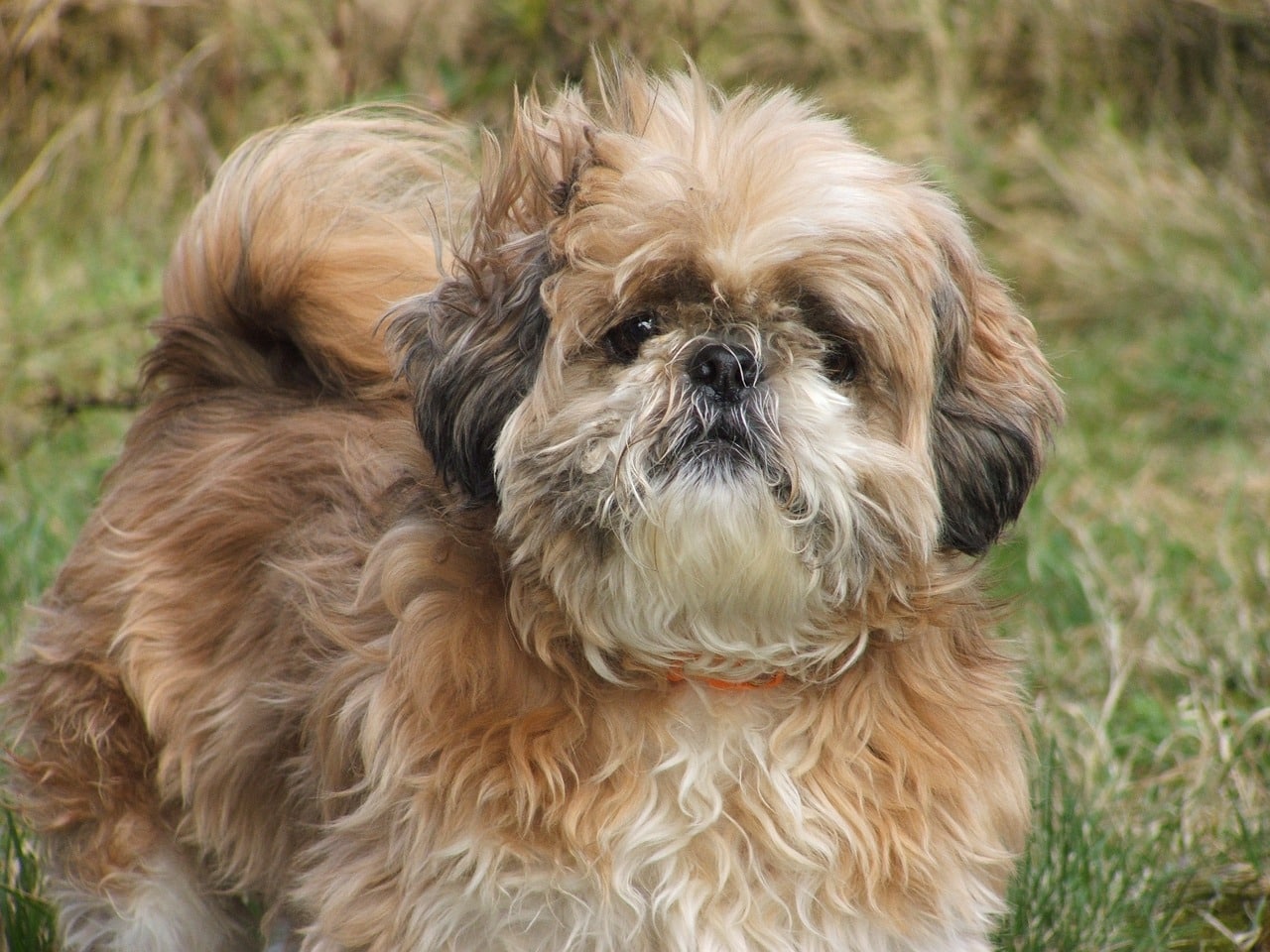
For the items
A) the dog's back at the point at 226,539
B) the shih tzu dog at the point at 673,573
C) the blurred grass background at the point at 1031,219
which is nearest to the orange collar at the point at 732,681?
the shih tzu dog at the point at 673,573

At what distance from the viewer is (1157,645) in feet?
14.1

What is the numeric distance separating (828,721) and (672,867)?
1.05 feet

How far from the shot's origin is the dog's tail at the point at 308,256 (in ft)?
10.2

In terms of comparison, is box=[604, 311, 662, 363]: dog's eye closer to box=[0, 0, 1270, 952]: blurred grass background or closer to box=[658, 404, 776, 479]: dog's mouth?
box=[658, 404, 776, 479]: dog's mouth

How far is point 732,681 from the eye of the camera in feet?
8.10

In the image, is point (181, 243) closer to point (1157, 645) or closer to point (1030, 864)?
point (1030, 864)

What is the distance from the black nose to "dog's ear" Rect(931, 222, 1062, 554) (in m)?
0.34

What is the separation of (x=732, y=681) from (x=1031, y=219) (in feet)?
17.0

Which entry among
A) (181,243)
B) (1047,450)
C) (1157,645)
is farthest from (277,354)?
(1157,645)

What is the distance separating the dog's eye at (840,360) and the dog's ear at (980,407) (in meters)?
0.17

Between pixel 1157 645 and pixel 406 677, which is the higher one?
pixel 406 677

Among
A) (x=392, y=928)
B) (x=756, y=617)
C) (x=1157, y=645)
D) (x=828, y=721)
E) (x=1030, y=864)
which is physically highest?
(x=756, y=617)

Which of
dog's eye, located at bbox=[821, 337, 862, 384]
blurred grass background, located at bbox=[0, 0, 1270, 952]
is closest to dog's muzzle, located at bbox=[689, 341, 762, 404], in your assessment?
dog's eye, located at bbox=[821, 337, 862, 384]

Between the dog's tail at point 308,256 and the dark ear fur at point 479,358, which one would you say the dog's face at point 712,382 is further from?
the dog's tail at point 308,256
